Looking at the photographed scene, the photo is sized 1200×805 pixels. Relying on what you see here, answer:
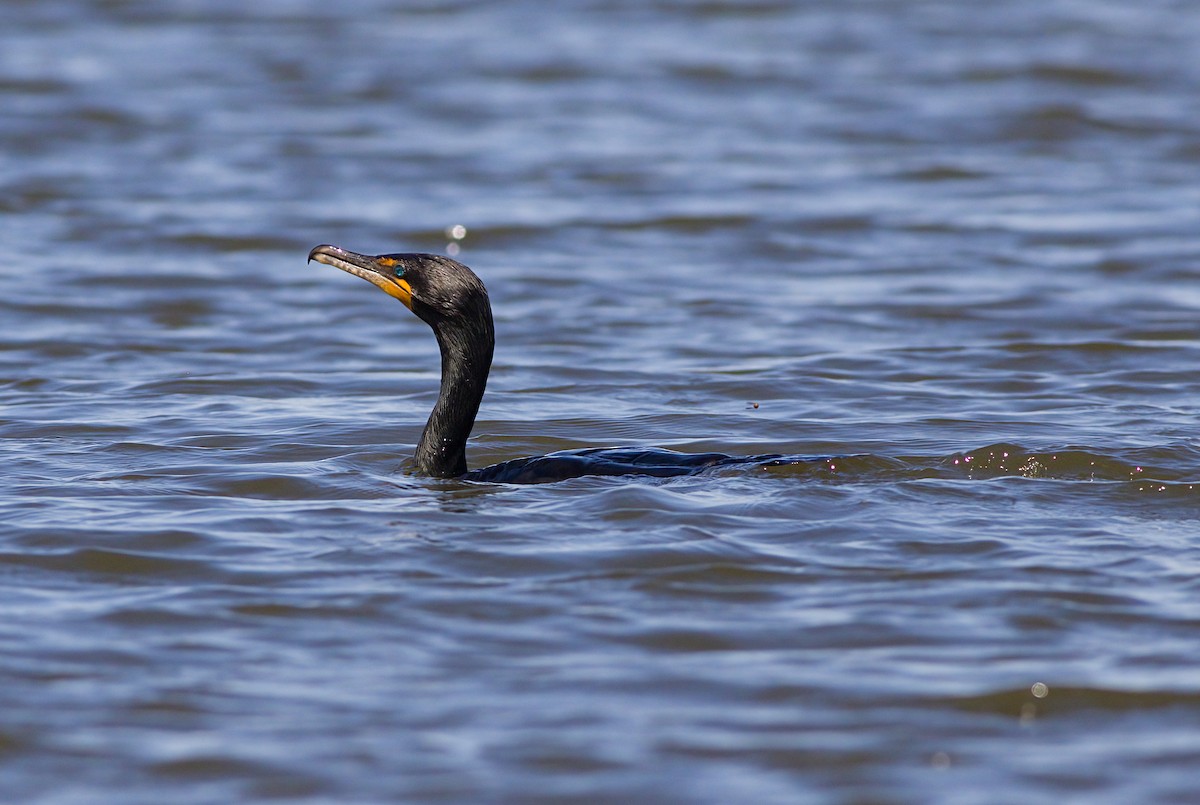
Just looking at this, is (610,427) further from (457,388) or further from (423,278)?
(423,278)

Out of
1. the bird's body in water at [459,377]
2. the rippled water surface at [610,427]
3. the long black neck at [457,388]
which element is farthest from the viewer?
the long black neck at [457,388]

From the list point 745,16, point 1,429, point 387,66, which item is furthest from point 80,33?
point 1,429

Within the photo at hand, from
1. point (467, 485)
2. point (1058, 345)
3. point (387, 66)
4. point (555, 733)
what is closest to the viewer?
point (555, 733)

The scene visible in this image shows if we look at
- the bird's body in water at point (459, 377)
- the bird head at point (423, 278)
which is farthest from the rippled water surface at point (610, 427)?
the bird head at point (423, 278)

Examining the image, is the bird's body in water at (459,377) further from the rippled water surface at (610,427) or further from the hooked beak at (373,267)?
the rippled water surface at (610,427)

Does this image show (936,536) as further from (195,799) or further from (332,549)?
(195,799)

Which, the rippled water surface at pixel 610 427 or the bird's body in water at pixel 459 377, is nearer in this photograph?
the rippled water surface at pixel 610 427

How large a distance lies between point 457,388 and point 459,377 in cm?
5

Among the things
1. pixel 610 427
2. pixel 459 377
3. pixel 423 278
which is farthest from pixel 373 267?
pixel 610 427

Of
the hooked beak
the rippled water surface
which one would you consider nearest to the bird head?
the hooked beak

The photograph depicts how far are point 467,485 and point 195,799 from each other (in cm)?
320

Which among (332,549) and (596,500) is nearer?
(332,549)

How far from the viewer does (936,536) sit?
670cm

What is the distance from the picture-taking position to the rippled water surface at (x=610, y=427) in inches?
198
